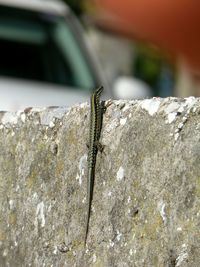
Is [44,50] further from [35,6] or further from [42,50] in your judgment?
[35,6]

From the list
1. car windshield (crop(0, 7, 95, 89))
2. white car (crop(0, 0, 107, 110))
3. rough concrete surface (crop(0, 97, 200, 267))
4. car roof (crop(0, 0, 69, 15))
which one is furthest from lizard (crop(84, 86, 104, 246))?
car roof (crop(0, 0, 69, 15))

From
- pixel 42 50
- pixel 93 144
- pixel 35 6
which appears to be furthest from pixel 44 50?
pixel 93 144

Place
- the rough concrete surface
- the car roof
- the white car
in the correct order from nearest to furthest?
1. the rough concrete surface
2. the white car
3. the car roof

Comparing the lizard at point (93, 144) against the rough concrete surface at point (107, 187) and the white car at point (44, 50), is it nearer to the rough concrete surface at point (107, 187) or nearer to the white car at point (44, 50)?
the rough concrete surface at point (107, 187)

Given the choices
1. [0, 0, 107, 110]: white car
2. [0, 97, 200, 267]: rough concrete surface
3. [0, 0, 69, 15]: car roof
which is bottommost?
[0, 97, 200, 267]: rough concrete surface

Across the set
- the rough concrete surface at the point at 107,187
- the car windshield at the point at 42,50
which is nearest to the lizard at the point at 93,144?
the rough concrete surface at the point at 107,187

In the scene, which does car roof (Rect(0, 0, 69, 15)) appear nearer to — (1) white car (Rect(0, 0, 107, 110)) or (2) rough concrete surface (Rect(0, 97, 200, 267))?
(1) white car (Rect(0, 0, 107, 110))
